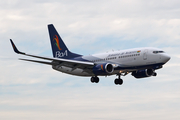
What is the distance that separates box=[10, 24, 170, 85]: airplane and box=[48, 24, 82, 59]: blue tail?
2808 mm

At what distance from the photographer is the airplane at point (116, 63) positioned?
67312 mm

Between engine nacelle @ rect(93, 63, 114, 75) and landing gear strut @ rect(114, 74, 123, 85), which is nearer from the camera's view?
engine nacelle @ rect(93, 63, 114, 75)

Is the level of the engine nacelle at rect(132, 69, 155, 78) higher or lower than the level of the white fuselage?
lower

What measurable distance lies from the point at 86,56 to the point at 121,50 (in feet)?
23.1

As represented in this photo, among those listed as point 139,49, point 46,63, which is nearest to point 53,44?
point 46,63

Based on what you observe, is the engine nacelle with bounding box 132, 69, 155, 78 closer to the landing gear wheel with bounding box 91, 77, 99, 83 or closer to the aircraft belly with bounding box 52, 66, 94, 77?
the landing gear wheel with bounding box 91, 77, 99, 83

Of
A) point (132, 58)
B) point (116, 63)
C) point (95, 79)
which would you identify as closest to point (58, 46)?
point (95, 79)

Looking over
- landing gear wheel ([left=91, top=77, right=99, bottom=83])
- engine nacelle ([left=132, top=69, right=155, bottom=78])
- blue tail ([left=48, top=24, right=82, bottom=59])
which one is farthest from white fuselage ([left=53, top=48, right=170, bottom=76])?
blue tail ([left=48, top=24, right=82, bottom=59])

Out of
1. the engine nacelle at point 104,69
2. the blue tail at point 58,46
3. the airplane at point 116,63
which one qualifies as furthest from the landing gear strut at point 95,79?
the blue tail at point 58,46

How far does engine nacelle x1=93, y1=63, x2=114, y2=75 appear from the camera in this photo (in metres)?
67.9

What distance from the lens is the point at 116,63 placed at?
69750 millimetres

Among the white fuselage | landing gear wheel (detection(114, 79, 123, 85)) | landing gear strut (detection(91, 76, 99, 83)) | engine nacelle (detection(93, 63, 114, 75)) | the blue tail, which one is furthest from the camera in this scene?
the blue tail

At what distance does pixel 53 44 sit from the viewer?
8225cm

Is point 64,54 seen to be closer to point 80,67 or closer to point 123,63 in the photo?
point 80,67
